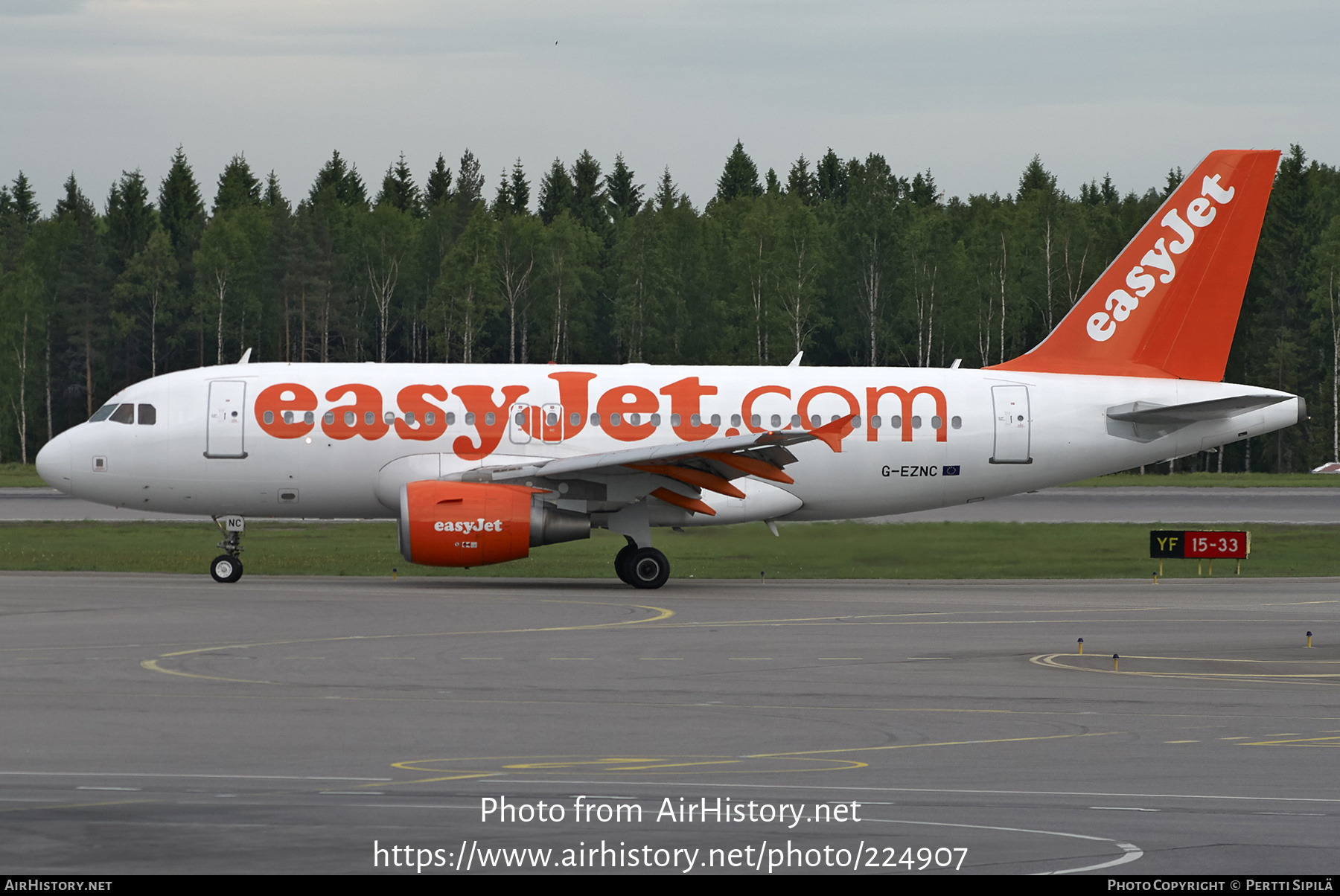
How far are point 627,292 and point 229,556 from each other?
2875 inches

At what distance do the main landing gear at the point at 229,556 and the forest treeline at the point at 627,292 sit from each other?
63946 millimetres

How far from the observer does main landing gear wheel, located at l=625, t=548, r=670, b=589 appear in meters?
29.5

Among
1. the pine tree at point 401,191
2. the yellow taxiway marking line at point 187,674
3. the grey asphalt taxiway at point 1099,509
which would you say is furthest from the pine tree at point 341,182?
the yellow taxiway marking line at point 187,674

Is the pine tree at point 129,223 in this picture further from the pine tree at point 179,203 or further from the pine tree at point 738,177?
the pine tree at point 738,177

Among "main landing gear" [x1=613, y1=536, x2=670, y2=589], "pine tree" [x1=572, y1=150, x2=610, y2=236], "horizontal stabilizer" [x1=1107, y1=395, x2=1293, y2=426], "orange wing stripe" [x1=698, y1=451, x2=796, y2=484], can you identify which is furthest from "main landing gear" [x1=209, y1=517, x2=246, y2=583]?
"pine tree" [x1=572, y1=150, x2=610, y2=236]

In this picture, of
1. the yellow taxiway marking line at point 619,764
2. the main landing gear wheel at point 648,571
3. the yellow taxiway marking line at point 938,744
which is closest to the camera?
the yellow taxiway marking line at point 619,764

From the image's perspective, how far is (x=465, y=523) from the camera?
90.9 ft

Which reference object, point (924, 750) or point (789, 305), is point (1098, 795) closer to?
point (924, 750)

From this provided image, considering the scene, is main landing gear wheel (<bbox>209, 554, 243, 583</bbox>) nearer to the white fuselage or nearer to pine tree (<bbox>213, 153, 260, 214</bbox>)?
the white fuselage

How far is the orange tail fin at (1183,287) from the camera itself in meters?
32.1

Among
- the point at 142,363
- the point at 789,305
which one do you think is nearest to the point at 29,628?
the point at 789,305

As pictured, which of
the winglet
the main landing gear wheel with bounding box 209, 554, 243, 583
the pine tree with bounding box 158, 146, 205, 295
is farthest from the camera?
the pine tree with bounding box 158, 146, 205, 295

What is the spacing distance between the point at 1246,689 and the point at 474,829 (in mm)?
10680

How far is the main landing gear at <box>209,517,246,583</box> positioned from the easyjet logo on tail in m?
18.2
